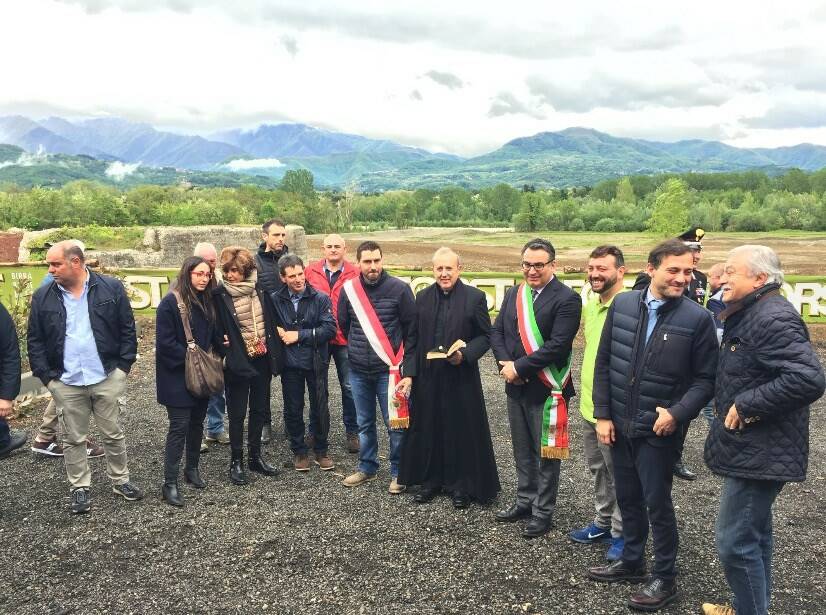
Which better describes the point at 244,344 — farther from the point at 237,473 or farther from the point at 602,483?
the point at 602,483

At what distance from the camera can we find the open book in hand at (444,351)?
15.3 ft

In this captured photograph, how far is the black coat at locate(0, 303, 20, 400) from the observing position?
4520mm

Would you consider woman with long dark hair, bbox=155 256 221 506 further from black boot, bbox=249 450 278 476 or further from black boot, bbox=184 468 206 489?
black boot, bbox=249 450 278 476

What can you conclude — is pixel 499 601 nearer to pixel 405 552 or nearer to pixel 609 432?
pixel 405 552

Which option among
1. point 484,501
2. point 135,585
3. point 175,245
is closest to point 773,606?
point 484,501

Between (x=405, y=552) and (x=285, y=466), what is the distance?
2.00m

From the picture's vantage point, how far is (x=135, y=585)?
A: 3.86 m

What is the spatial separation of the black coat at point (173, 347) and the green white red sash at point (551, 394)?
8.62 ft

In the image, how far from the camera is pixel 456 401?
4875mm

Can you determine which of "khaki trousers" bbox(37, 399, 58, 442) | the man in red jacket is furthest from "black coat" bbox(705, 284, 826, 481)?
"khaki trousers" bbox(37, 399, 58, 442)

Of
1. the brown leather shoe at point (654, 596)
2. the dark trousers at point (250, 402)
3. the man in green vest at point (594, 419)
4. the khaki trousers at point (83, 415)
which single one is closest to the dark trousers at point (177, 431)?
the dark trousers at point (250, 402)

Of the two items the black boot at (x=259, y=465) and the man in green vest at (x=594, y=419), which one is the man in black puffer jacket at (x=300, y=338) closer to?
the black boot at (x=259, y=465)

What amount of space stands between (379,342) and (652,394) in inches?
92.8

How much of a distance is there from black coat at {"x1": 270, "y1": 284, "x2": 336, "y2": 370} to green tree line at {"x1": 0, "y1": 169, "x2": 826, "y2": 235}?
2269 cm
